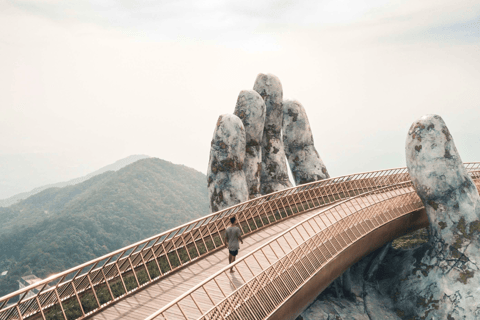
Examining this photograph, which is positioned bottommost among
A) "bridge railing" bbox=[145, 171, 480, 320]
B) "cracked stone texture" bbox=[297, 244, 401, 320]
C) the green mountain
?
the green mountain

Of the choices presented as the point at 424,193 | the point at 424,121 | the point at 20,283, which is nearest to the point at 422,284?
the point at 424,193

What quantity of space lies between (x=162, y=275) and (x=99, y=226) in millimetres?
62918

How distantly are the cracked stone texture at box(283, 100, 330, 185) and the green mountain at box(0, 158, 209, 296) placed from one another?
4417cm

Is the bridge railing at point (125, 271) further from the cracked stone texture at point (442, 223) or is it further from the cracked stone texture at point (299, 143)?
the cracked stone texture at point (299, 143)

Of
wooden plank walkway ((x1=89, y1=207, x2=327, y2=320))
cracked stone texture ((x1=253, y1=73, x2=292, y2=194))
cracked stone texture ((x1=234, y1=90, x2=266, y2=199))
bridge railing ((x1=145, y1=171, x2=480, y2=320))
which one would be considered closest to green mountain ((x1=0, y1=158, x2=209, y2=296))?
cracked stone texture ((x1=253, y1=73, x2=292, y2=194))

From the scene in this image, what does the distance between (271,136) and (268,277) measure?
16.5 m

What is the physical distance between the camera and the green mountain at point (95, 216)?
5709 centimetres

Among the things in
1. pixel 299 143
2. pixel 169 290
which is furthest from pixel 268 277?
pixel 299 143

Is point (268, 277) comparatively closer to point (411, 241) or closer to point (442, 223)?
point (442, 223)

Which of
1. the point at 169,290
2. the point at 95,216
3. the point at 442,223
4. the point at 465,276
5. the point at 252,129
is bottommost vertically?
the point at 95,216

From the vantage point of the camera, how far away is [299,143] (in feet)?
88.3

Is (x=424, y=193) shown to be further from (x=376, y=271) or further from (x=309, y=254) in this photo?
(x=309, y=254)

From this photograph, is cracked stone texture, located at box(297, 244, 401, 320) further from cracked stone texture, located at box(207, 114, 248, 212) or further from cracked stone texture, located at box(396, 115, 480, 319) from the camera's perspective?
cracked stone texture, located at box(207, 114, 248, 212)

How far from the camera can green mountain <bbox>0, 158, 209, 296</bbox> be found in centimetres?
5709
